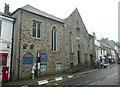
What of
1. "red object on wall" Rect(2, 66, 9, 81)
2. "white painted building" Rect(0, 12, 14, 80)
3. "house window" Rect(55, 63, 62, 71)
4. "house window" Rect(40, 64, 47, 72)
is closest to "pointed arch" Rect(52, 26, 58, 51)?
"house window" Rect(55, 63, 62, 71)

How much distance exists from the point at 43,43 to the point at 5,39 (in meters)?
5.12

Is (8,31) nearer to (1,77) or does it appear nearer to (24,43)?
(24,43)

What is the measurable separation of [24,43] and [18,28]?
1.86m

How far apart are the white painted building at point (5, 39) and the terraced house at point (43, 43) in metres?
0.67

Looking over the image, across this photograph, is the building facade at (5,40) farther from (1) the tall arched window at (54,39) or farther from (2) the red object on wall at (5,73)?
(1) the tall arched window at (54,39)

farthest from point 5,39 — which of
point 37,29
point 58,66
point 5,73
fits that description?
point 58,66

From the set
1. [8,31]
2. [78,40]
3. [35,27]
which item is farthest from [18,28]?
[78,40]

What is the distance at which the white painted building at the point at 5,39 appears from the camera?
49.9 ft

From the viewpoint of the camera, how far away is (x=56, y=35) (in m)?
21.9

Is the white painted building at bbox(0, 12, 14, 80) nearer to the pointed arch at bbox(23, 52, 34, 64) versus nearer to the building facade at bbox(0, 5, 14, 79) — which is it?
the building facade at bbox(0, 5, 14, 79)

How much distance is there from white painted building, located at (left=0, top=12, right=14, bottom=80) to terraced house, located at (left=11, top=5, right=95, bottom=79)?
67cm

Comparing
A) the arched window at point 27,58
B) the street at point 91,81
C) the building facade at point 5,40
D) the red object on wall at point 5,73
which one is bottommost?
the street at point 91,81

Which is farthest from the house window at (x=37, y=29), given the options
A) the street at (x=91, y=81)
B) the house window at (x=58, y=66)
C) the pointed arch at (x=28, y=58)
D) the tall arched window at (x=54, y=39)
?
the street at (x=91, y=81)

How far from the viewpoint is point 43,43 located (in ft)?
62.8
